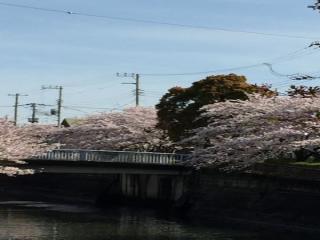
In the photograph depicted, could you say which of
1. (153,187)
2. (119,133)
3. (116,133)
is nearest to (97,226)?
(153,187)

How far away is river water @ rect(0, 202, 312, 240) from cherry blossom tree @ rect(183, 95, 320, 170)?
4.14 meters

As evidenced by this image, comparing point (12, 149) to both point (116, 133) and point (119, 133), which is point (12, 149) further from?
point (116, 133)

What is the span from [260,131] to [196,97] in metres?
15.7

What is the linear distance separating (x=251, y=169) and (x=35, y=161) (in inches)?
571

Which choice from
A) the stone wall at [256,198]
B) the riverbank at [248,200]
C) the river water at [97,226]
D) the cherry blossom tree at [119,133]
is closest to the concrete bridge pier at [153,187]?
the riverbank at [248,200]

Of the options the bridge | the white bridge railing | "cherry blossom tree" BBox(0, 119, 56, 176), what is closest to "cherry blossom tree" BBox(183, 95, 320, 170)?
the bridge

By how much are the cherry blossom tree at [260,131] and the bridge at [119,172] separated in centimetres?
727

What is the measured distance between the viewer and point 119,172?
48.7 m

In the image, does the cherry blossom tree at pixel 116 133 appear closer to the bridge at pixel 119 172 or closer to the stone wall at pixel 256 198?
the bridge at pixel 119 172

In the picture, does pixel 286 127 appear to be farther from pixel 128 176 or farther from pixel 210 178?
pixel 128 176

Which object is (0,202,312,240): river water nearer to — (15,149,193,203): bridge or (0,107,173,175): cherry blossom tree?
(15,149,193,203): bridge

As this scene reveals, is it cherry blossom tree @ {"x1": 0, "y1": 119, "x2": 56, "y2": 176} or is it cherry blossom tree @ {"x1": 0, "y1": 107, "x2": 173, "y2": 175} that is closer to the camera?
cherry blossom tree @ {"x1": 0, "y1": 119, "x2": 56, "y2": 176}

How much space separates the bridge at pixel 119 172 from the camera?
148 feet

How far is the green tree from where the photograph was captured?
48031 mm
